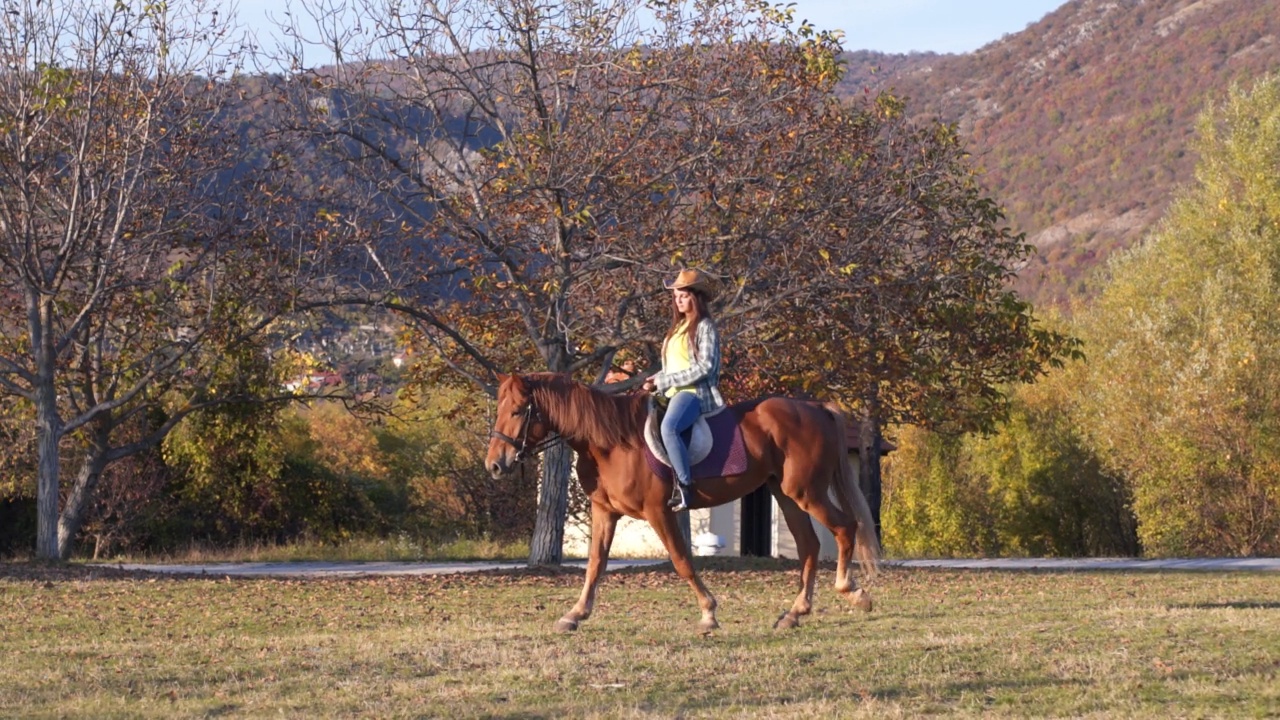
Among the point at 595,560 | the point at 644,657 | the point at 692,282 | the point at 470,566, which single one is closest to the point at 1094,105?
the point at 470,566

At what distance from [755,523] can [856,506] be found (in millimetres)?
20255

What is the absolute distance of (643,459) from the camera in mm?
11094

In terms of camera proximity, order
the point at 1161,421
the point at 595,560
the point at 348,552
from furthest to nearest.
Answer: the point at 1161,421 < the point at 348,552 < the point at 595,560

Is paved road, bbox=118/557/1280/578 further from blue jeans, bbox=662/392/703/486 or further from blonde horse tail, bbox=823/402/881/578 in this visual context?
blue jeans, bbox=662/392/703/486

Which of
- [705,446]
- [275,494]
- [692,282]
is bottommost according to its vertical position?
[705,446]

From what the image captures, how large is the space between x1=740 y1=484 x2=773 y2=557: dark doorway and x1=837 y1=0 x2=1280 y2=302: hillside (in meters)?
58.1

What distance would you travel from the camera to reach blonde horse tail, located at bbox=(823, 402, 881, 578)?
12.0 metres

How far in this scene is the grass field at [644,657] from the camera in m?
7.76

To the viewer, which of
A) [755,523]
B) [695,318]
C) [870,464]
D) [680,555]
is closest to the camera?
[695,318]

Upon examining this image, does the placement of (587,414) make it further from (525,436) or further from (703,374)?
(703,374)

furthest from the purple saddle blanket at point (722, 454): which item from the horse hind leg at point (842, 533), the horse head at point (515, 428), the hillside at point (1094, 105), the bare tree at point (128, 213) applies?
the hillside at point (1094, 105)

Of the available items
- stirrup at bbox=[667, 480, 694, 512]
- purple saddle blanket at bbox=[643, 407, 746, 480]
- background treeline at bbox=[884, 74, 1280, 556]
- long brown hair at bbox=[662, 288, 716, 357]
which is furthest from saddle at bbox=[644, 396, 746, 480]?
background treeline at bbox=[884, 74, 1280, 556]

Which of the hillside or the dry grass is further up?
the hillside

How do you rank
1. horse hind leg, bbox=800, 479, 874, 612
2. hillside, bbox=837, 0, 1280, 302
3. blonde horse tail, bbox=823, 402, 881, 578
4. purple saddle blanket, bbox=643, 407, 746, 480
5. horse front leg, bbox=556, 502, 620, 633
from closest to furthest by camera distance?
1. purple saddle blanket, bbox=643, 407, 746, 480
2. horse front leg, bbox=556, 502, 620, 633
3. horse hind leg, bbox=800, 479, 874, 612
4. blonde horse tail, bbox=823, 402, 881, 578
5. hillside, bbox=837, 0, 1280, 302
